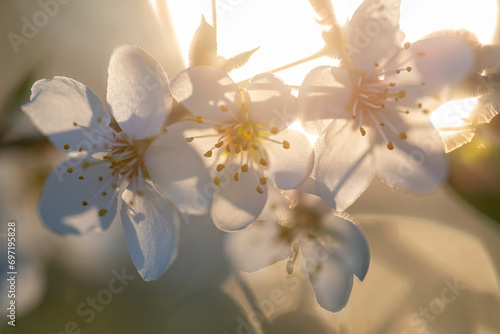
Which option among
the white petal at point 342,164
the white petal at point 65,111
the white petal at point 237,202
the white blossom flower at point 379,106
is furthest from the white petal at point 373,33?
the white petal at point 65,111

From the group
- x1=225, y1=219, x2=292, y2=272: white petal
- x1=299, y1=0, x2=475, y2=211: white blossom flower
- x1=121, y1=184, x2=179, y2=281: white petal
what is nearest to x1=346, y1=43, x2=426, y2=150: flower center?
x1=299, y1=0, x2=475, y2=211: white blossom flower

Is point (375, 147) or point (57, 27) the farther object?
point (57, 27)

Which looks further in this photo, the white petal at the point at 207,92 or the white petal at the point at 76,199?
the white petal at the point at 76,199

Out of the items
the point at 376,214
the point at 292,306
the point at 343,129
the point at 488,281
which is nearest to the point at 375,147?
the point at 343,129

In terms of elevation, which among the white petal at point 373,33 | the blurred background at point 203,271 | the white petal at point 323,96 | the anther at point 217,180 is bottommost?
the blurred background at point 203,271

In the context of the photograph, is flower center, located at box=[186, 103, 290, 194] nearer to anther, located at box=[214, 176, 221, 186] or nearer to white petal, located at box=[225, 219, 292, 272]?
anther, located at box=[214, 176, 221, 186]

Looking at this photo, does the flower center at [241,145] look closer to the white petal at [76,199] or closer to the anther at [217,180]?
the anther at [217,180]

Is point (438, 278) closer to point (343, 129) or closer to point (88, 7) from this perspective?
point (343, 129)

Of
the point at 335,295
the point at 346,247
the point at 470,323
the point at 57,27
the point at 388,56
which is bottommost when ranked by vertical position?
the point at 470,323
